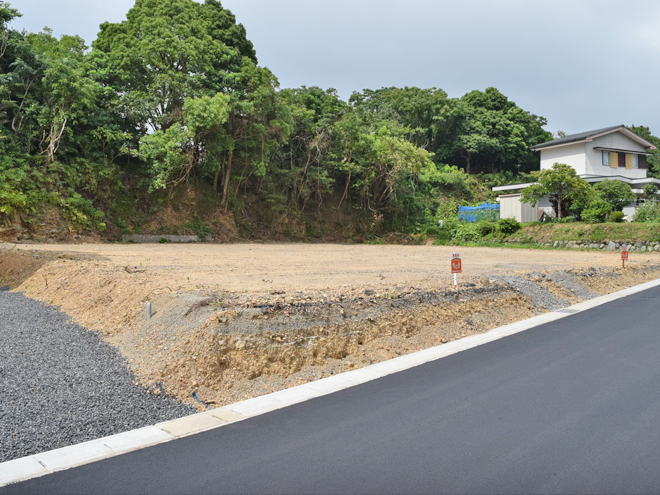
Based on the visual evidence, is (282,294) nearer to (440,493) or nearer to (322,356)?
(322,356)

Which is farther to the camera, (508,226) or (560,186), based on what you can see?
(508,226)

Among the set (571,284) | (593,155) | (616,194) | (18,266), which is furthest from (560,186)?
(18,266)

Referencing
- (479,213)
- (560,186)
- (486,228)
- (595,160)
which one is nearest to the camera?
(560,186)

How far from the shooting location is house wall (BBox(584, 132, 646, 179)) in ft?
118

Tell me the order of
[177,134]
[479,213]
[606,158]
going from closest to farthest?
1. [177,134]
2. [606,158]
3. [479,213]

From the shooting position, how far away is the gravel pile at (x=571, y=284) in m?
11.9

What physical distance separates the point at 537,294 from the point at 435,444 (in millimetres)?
7981

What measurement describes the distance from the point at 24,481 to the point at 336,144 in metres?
30.7

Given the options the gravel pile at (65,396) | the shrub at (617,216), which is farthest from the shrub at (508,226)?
the gravel pile at (65,396)

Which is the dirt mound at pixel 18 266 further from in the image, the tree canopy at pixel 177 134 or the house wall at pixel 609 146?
the house wall at pixel 609 146

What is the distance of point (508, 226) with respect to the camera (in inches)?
1262

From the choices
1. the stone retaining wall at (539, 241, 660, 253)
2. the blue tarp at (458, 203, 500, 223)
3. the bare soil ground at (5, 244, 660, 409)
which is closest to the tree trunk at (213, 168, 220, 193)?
the bare soil ground at (5, 244, 660, 409)

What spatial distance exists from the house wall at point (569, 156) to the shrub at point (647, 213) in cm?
798

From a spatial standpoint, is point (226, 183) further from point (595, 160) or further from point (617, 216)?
point (595, 160)
